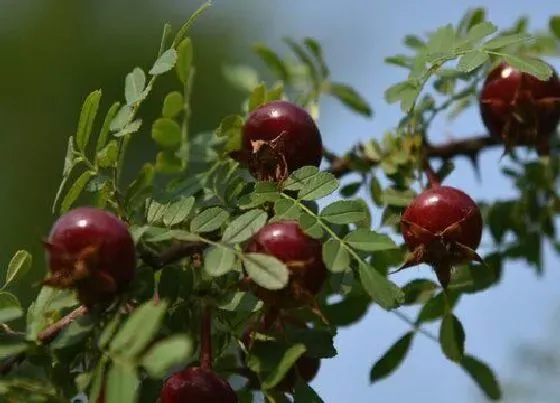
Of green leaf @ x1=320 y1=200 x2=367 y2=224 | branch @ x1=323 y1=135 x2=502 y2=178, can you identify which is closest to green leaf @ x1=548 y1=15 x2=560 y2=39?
branch @ x1=323 y1=135 x2=502 y2=178

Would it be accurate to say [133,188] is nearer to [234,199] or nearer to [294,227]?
[234,199]

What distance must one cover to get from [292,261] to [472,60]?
0.34 meters

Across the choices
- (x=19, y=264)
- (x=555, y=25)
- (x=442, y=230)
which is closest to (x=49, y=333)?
(x=19, y=264)

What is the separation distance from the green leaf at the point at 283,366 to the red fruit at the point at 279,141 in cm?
17

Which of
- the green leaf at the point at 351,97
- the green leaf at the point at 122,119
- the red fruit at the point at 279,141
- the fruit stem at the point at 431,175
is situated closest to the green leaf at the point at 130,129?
the green leaf at the point at 122,119

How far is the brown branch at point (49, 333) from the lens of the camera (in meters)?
0.79

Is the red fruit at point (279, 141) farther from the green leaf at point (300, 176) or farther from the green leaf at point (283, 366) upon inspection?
the green leaf at point (283, 366)

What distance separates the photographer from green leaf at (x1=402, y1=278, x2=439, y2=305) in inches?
43.4

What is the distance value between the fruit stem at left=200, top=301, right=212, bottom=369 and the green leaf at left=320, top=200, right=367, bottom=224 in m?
0.13

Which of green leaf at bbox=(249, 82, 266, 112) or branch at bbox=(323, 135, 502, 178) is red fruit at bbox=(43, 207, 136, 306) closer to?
green leaf at bbox=(249, 82, 266, 112)

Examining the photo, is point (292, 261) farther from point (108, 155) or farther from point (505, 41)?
point (505, 41)

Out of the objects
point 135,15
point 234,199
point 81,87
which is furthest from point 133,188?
point 135,15

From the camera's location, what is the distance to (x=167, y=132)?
1.12 meters

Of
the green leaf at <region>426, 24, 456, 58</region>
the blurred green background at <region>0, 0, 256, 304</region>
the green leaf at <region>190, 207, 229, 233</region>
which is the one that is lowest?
the blurred green background at <region>0, 0, 256, 304</region>
